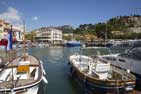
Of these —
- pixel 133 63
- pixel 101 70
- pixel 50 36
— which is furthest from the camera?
pixel 50 36

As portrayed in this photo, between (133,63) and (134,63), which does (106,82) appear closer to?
(134,63)

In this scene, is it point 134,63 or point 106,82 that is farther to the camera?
point 134,63

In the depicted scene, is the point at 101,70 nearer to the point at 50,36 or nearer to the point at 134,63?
the point at 134,63

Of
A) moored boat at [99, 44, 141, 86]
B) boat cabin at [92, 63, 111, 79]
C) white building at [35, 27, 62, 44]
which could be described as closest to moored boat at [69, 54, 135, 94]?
boat cabin at [92, 63, 111, 79]

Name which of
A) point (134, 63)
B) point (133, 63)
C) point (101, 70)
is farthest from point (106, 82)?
point (133, 63)

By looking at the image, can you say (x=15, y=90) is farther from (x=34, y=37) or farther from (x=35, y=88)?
(x=34, y=37)

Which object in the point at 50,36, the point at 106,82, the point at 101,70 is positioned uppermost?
the point at 50,36

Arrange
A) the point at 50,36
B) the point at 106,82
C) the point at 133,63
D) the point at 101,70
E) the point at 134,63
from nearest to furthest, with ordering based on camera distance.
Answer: the point at 106,82 → the point at 101,70 → the point at 134,63 → the point at 133,63 → the point at 50,36

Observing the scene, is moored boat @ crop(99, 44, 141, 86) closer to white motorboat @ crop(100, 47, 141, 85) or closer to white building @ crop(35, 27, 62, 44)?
white motorboat @ crop(100, 47, 141, 85)

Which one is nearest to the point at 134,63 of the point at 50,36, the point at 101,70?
the point at 101,70

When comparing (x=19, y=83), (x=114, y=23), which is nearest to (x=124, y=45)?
(x=19, y=83)

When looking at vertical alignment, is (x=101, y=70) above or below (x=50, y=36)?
below

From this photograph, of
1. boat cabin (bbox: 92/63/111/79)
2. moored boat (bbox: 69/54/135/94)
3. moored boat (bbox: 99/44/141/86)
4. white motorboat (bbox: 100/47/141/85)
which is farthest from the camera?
white motorboat (bbox: 100/47/141/85)

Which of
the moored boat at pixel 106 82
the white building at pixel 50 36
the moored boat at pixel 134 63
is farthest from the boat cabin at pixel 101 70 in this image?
the white building at pixel 50 36
